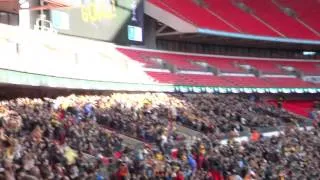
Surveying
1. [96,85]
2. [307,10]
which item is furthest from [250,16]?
[96,85]

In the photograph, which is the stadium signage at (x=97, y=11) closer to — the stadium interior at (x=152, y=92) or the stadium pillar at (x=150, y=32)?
the stadium interior at (x=152, y=92)

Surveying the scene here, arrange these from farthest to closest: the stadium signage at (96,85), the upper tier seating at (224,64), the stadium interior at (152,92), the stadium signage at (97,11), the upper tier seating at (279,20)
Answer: the upper tier seating at (279,20), the upper tier seating at (224,64), the stadium signage at (97,11), the stadium signage at (96,85), the stadium interior at (152,92)

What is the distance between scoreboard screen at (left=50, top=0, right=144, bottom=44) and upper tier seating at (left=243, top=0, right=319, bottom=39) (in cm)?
1102

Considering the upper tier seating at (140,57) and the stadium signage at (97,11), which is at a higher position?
the stadium signage at (97,11)

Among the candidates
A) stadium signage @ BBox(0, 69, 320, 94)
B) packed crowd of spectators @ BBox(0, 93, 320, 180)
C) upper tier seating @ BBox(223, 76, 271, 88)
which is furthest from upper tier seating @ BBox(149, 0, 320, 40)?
packed crowd of spectators @ BBox(0, 93, 320, 180)

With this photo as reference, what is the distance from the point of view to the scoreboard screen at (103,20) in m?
20.8

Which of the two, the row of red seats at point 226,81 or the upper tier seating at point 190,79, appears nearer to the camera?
the upper tier seating at point 190,79

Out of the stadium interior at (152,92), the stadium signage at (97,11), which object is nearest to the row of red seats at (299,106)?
the stadium interior at (152,92)

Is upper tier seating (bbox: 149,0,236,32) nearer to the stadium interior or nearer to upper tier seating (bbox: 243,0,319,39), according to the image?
the stadium interior

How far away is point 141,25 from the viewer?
25797 millimetres

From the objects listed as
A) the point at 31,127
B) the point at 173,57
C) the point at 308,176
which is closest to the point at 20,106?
the point at 31,127

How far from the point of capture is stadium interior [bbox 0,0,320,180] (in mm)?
12109

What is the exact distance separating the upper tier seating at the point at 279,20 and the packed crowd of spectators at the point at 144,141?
438 inches

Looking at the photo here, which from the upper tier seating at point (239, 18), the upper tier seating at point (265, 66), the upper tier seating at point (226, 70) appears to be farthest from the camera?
the upper tier seating at point (265, 66)
